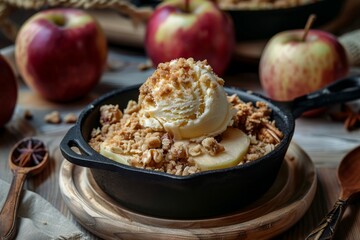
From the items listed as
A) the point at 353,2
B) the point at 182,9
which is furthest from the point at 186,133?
the point at 353,2

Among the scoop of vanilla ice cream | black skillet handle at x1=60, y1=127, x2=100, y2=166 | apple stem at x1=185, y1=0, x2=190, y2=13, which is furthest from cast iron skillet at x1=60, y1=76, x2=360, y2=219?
apple stem at x1=185, y1=0, x2=190, y2=13

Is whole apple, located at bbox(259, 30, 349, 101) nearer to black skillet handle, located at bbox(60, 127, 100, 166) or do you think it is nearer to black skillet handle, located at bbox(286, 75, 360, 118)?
black skillet handle, located at bbox(286, 75, 360, 118)

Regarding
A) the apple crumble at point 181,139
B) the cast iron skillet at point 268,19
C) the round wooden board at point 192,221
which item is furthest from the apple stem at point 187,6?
the round wooden board at point 192,221

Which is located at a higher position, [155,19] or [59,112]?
[155,19]

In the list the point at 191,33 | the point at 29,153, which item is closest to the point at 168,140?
the point at 29,153

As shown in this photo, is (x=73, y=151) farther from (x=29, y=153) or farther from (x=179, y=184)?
(x=29, y=153)

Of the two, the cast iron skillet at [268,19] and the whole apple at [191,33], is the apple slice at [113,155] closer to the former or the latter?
the whole apple at [191,33]

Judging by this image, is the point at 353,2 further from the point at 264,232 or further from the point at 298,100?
the point at 264,232
